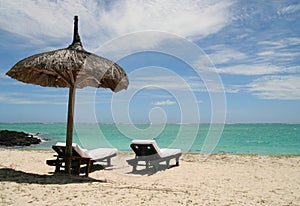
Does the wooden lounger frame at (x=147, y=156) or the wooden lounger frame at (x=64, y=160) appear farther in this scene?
the wooden lounger frame at (x=147, y=156)

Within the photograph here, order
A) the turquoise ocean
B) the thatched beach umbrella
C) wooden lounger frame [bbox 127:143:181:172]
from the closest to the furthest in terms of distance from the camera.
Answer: the thatched beach umbrella → wooden lounger frame [bbox 127:143:181:172] → the turquoise ocean

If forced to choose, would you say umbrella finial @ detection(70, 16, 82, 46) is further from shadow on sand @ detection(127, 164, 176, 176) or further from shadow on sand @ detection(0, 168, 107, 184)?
shadow on sand @ detection(127, 164, 176, 176)

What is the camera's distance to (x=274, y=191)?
5.28 meters

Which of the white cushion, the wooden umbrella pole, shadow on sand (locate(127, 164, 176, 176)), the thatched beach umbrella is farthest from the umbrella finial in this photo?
shadow on sand (locate(127, 164, 176, 176))

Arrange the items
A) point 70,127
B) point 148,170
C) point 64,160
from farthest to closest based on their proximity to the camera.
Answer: point 148,170 → point 64,160 → point 70,127

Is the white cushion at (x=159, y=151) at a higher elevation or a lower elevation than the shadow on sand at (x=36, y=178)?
higher

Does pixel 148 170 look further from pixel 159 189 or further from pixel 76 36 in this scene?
pixel 76 36

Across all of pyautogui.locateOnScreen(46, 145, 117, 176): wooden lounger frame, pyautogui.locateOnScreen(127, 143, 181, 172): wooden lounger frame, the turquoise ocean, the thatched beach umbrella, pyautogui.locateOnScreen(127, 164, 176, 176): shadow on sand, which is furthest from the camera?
the turquoise ocean

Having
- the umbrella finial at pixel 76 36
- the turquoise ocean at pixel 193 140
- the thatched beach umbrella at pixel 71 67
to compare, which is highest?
the umbrella finial at pixel 76 36

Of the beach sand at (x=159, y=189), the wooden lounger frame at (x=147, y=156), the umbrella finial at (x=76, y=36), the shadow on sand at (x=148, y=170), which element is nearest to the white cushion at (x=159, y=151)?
the wooden lounger frame at (x=147, y=156)

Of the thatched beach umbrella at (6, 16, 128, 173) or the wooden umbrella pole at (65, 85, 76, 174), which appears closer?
the thatched beach umbrella at (6, 16, 128, 173)

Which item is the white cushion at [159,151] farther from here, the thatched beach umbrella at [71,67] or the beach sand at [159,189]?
the thatched beach umbrella at [71,67]

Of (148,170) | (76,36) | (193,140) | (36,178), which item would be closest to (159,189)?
(36,178)

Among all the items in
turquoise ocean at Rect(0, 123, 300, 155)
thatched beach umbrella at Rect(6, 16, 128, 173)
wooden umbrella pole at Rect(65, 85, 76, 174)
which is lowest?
turquoise ocean at Rect(0, 123, 300, 155)
